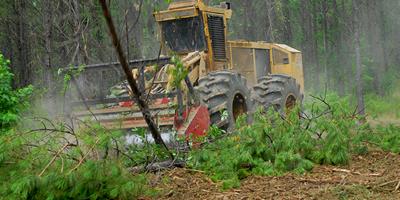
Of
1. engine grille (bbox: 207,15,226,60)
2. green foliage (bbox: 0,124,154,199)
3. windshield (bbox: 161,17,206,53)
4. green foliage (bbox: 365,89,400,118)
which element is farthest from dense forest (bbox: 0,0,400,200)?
green foliage (bbox: 365,89,400,118)

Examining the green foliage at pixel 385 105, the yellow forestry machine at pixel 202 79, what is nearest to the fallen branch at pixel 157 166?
the yellow forestry machine at pixel 202 79

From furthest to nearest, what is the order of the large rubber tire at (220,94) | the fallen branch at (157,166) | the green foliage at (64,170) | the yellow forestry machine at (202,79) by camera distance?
the large rubber tire at (220,94), the yellow forestry machine at (202,79), the fallen branch at (157,166), the green foliage at (64,170)

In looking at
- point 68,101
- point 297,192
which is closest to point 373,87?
point 68,101

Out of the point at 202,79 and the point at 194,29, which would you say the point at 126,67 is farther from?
the point at 194,29

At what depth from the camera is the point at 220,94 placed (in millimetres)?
10180

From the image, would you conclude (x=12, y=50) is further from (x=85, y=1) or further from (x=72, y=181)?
(x=72, y=181)

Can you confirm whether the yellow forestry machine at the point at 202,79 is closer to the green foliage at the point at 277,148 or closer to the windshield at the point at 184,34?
the windshield at the point at 184,34

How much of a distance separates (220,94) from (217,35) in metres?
2.68

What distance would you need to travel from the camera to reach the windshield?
1195cm

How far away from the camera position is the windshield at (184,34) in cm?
1195

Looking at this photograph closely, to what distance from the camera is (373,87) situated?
30594 mm

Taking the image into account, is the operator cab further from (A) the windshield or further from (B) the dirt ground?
(B) the dirt ground

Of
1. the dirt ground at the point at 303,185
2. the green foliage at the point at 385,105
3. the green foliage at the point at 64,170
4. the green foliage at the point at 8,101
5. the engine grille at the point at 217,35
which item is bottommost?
the green foliage at the point at 385,105

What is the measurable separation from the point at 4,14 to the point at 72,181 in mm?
17253
